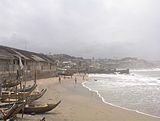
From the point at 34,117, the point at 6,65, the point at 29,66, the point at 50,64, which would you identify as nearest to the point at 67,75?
the point at 50,64

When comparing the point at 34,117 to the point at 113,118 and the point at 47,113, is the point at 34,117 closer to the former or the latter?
the point at 47,113

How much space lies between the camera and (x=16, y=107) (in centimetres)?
1431

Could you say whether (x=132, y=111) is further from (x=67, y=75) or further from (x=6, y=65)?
(x=67, y=75)

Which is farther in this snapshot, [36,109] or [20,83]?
[20,83]

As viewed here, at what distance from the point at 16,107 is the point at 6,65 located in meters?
32.3

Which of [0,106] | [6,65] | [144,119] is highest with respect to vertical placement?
[6,65]

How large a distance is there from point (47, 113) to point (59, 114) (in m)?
0.86

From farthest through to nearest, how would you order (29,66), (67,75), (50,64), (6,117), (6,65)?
(67,75)
(50,64)
(29,66)
(6,65)
(6,117)

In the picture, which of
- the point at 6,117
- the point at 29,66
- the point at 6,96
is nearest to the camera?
the point at 6,117

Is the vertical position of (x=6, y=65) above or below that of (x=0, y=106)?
above

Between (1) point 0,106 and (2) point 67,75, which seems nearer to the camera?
(1) point 0,106

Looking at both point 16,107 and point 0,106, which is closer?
point 16,107

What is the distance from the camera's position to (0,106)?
55.1ft

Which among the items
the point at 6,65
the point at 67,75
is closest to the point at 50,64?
the point at 67,75
